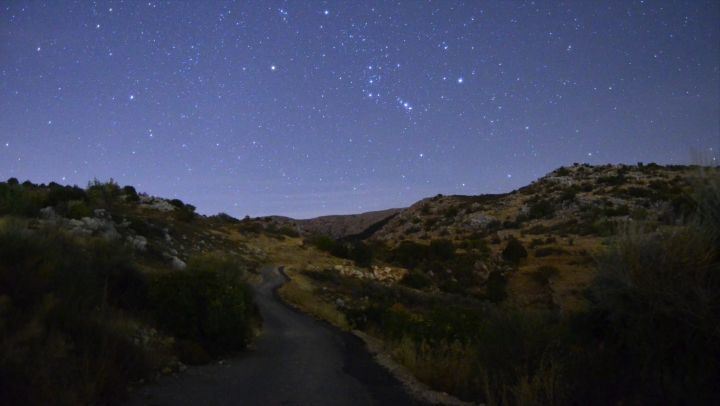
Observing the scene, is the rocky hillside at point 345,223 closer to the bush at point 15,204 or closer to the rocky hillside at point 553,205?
the rocky hillside at point 553,205

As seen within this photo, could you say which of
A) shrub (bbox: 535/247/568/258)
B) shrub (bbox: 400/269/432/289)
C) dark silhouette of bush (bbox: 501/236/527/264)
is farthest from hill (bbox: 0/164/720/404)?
dark silhouette of bush (bbox: 501/236/527/264)

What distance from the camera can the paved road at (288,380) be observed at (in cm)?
1011

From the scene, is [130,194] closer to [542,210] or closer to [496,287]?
[496,287]

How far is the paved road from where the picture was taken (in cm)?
1011

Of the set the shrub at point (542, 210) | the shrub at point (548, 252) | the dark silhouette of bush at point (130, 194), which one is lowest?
the shrub at point (548, 252)

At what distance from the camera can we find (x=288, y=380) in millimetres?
11984

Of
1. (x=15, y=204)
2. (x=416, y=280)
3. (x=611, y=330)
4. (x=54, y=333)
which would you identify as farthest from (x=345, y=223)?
(x=611, y=330)

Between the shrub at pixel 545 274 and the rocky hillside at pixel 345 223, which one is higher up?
the rocky hillside at pixel 345 223

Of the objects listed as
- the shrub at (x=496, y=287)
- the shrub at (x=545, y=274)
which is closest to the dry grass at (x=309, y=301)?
the shrub at (x=496, y=287)

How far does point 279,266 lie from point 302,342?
93.7 feet

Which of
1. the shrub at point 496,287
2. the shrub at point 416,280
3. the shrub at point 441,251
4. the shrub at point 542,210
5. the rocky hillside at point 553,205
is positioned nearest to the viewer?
the shrub at point 496,287

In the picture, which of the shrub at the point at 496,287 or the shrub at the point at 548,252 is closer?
the shrub at the point at 496,287

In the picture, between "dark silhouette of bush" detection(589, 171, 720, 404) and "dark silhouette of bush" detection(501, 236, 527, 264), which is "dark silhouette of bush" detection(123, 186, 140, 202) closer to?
"dark silhouette of bush" detection(501, 236, 527, 264)

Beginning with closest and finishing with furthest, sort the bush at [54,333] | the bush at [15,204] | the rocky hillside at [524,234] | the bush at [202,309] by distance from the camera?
the bush at [54,333], the bush at [202,309], the bush at [15,204], the rocky hillside at [524,234]
